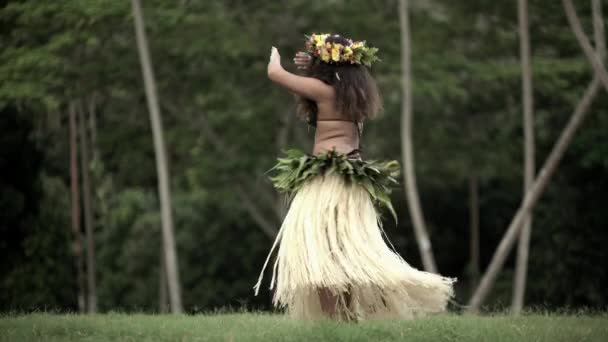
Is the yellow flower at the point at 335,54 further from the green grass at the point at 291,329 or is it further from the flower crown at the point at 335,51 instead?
the green grass at the point at 291,329

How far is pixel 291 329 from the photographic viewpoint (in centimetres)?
833

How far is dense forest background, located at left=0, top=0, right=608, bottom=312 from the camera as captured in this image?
73.5 ft

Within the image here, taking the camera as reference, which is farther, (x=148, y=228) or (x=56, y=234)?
(x=148, y=228)

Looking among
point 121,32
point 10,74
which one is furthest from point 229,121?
point 10,74

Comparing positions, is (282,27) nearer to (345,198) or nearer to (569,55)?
(569,55)

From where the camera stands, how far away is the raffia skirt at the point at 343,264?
834 cm

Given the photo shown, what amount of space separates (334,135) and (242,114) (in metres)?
16.8

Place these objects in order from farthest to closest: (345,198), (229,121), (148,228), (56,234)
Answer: (148,228) < (229,121) < (56,234) < (345,198)

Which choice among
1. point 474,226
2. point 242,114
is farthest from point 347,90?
point 474,226

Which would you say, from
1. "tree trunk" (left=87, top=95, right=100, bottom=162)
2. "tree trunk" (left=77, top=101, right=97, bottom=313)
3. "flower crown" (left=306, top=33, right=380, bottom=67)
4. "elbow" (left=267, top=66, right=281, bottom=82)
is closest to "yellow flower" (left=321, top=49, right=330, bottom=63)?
A: "flower crown" (left=306, top=33, right=380, bottom=67)

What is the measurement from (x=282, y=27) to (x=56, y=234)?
7.14m

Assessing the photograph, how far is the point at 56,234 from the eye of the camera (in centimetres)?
2425

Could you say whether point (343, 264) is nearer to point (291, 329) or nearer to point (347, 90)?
point (291, 329)

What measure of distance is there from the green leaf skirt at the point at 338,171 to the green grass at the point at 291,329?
1.03 m
